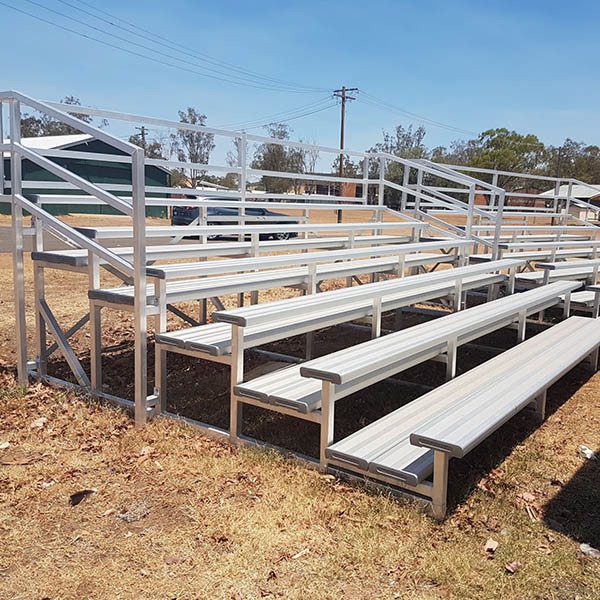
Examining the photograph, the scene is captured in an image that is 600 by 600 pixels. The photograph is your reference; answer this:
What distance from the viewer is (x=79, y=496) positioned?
306 centimetres

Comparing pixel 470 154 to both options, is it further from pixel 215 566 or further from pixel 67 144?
pixel 215 566

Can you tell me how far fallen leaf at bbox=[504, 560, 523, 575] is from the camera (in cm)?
251

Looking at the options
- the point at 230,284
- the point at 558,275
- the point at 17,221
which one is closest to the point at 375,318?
the point at 230,284

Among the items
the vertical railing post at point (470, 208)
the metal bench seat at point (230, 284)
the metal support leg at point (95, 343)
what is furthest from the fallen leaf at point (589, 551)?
the vertical railing post at point (470, 208)

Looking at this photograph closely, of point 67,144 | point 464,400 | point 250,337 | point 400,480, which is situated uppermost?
point 67,144

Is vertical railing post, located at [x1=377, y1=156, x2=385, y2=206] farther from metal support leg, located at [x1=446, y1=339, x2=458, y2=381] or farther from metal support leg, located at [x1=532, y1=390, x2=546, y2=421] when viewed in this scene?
metal support leg, located at [x1=532, y1=390, x2=546, y2=421]

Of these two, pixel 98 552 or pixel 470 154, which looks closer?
pixel 98 552

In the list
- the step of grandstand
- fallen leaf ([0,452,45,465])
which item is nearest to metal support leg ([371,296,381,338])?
the step of grandstand

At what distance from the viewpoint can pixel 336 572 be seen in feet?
8.05

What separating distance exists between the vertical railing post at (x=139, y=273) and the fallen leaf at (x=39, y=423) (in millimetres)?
616

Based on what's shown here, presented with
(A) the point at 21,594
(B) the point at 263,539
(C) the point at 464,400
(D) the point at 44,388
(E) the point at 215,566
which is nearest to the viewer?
(A) the point at 21,594

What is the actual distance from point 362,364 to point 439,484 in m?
0.73

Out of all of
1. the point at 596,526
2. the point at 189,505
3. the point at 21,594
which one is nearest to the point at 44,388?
the point at 189,505

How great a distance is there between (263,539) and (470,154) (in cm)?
6302
